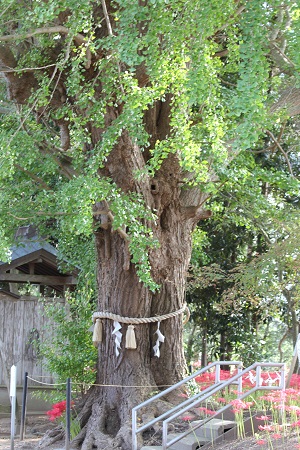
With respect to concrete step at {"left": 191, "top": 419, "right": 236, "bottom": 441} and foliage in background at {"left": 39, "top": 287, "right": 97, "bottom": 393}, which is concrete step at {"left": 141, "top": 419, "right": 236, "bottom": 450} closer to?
concrete step at {"left": 191, "top": 419, "right": 236, "bottom": 441}

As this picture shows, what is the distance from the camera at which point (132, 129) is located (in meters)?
9.68

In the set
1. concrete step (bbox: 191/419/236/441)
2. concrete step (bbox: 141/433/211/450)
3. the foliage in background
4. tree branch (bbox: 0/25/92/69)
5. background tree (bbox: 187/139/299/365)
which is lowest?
concrete step (bbox: 141/433/211/450)

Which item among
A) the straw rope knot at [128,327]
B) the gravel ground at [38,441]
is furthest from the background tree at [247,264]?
the gravel ground at [38,441]

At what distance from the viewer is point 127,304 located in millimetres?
11227

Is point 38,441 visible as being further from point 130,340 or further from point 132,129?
point 132,129

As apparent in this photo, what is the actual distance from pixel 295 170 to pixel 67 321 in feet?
25.8

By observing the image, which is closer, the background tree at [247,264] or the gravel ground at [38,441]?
the gravel ground at [38,441]

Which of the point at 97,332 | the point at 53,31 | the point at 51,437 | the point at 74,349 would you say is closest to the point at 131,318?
the point at 97,332

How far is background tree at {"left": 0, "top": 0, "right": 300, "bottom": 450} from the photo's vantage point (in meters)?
9.13

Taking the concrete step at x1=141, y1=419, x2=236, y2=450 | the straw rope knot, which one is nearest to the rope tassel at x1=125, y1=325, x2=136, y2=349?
the straw rope knot

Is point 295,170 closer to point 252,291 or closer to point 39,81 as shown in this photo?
point 252,291

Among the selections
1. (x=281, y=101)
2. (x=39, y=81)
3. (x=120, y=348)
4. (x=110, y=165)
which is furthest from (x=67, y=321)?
(x=281, y=101)

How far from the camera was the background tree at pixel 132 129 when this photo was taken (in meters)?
9.13

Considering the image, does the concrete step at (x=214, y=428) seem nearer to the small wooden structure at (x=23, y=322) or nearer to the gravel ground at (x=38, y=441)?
the gravel ground at (x=38, y=441)
